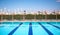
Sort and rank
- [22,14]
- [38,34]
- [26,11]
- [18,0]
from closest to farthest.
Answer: [38,34] → [18,0] → [26,11] → [22,14]

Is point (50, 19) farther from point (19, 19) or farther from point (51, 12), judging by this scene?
point (19, 19)

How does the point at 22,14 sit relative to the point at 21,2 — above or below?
below

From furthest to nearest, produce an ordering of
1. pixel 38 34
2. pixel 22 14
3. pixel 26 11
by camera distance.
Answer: pixel 22 14
pixel 26 11
pixel 38 34

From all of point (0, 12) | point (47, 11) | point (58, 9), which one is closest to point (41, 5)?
point (47, 11)

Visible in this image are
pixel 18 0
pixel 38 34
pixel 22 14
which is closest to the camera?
pixel 38 34

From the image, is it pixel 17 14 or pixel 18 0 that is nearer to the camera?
pixel 18 0

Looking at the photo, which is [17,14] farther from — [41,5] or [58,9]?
[58,9]

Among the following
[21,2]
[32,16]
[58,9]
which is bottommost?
[32,16]

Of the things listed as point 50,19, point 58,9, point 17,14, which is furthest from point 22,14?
point 58,9

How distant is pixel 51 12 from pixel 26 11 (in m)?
2.57

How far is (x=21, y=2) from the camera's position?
362 inches

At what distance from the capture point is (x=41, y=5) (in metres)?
9.36

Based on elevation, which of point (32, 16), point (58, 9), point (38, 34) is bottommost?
point (38, 34)

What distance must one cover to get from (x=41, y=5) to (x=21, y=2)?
6.39 ft
